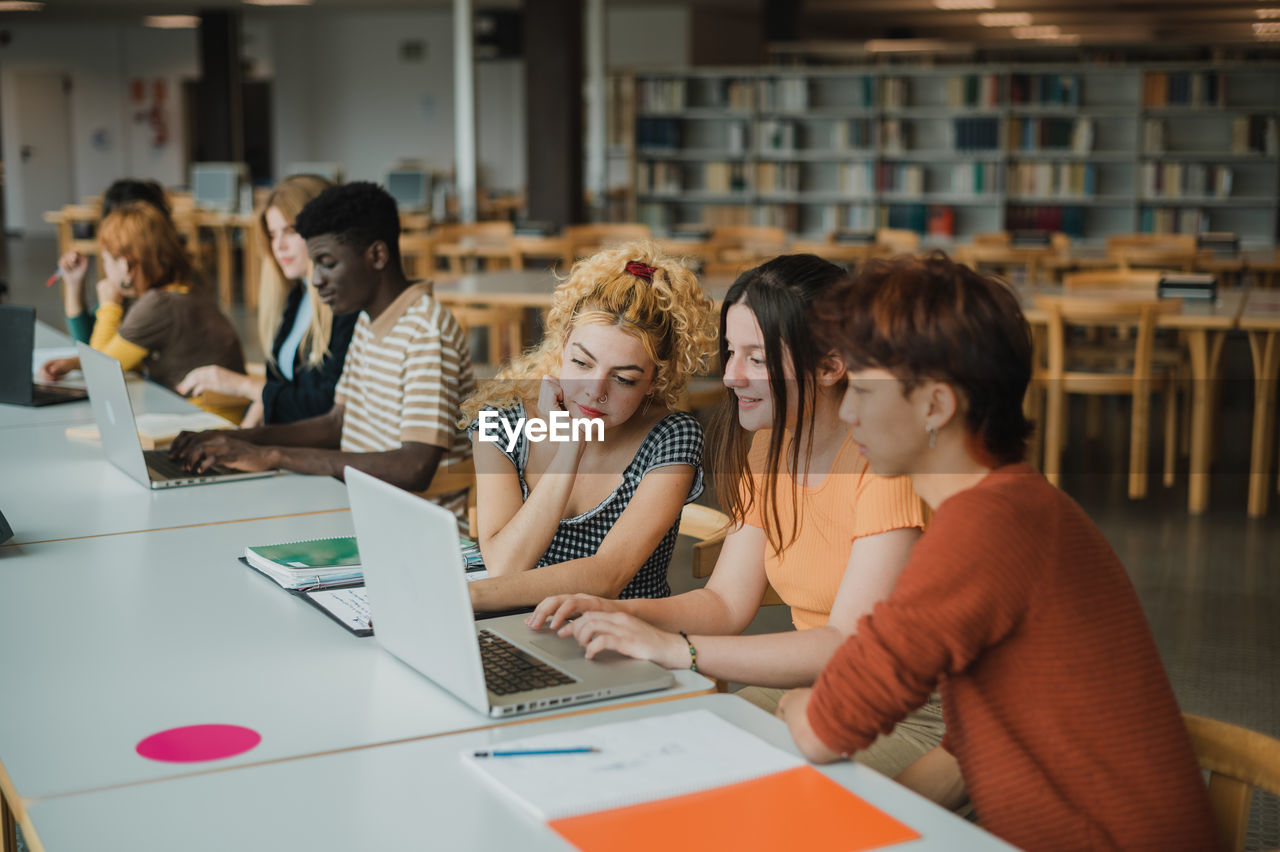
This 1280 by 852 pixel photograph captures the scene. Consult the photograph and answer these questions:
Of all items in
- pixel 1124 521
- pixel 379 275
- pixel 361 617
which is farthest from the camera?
pixel 1124 521

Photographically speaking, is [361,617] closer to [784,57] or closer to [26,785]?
[26,785]

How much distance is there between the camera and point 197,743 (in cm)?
135

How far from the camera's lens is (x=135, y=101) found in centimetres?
1930

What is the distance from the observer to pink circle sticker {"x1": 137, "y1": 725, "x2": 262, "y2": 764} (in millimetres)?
1315

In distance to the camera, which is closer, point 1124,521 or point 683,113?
point 1124,521

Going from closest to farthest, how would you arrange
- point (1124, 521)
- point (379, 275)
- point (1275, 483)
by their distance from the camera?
point (379, 275), point (1124, 521), point (1275, 483)

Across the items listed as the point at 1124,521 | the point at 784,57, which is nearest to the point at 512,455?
the point at 1124,521

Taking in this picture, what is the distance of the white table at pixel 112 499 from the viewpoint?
2.28 m

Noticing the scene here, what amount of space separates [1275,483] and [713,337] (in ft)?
13.0

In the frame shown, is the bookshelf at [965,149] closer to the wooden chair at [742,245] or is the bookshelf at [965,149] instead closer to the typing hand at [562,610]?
the wooden chair at [742,245]

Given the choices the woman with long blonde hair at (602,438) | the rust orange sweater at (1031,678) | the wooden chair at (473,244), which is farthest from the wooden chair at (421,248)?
the rust orange sweater at (1031,678)

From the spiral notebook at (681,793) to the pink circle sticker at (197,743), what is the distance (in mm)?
247

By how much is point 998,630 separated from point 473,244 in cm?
788

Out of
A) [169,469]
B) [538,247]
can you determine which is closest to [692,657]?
[169,469]
